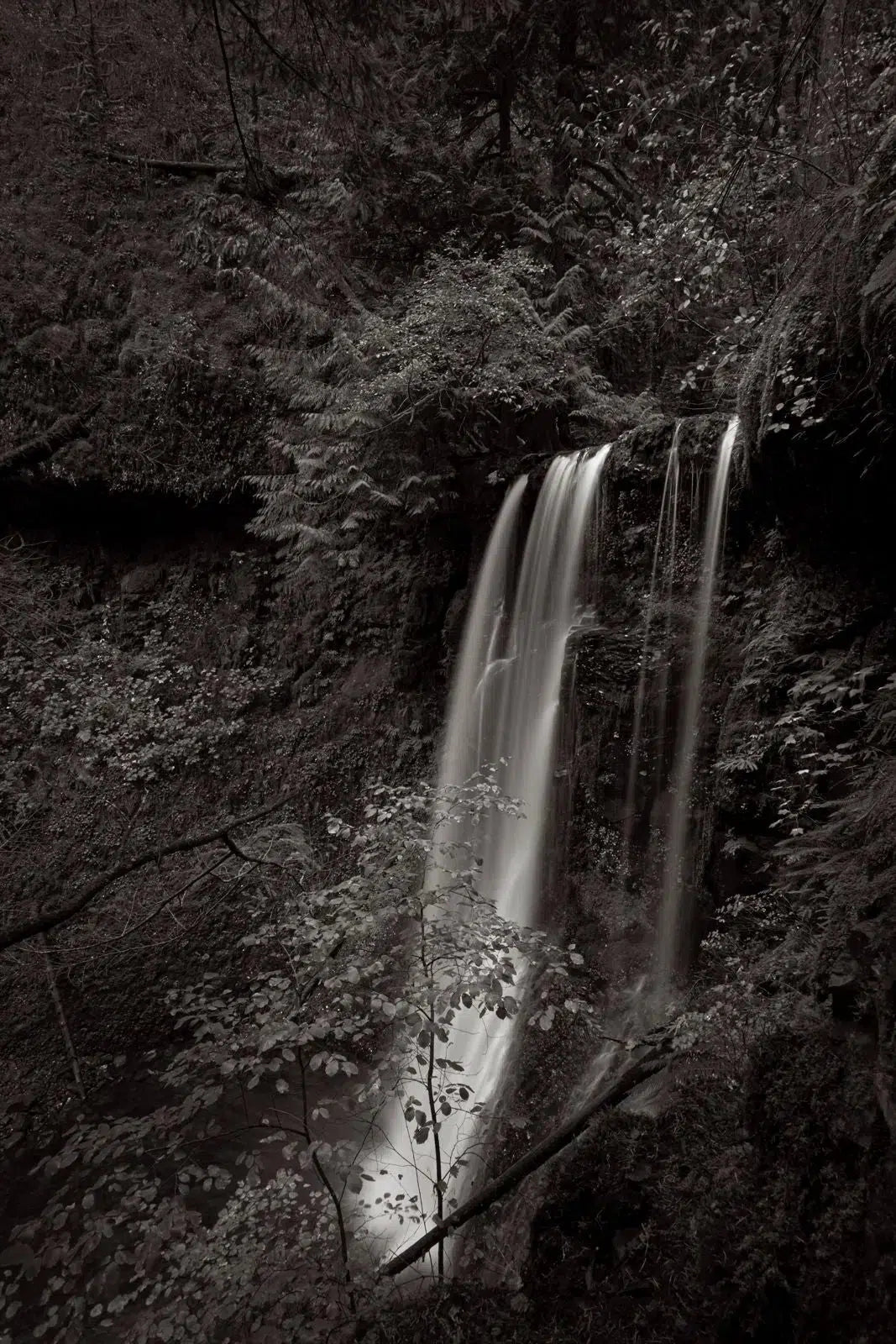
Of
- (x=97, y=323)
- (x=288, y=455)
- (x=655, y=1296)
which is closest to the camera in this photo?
(x=655, y=1296)

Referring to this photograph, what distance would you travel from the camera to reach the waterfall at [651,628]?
667cm

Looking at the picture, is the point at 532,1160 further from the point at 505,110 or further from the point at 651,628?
the point at 505,110

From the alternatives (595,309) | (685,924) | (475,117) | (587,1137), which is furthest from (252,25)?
(475,117)

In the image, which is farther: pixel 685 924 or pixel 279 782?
pixel 279 782

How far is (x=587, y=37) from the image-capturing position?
10.3m

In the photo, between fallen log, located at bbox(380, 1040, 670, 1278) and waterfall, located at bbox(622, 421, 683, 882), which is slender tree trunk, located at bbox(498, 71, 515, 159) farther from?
fallen log, located at bbox(380, 1040, 670, 1278)

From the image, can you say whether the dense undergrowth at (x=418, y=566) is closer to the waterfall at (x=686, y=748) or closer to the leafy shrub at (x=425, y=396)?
the leafy shrub at (x=425, y=396)

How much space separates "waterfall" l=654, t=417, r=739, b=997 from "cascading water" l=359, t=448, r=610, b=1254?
4.35 ft

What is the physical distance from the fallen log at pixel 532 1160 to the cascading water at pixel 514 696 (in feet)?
7.30

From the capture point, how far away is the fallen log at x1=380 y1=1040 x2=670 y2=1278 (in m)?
3.55

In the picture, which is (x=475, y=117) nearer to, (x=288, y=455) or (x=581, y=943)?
(x=288, y=455)

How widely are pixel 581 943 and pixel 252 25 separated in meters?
6.78

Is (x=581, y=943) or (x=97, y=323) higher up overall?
(x=97, y=323)

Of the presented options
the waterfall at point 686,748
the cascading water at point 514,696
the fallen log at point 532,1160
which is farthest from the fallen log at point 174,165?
the fallen log at point 532,1160
